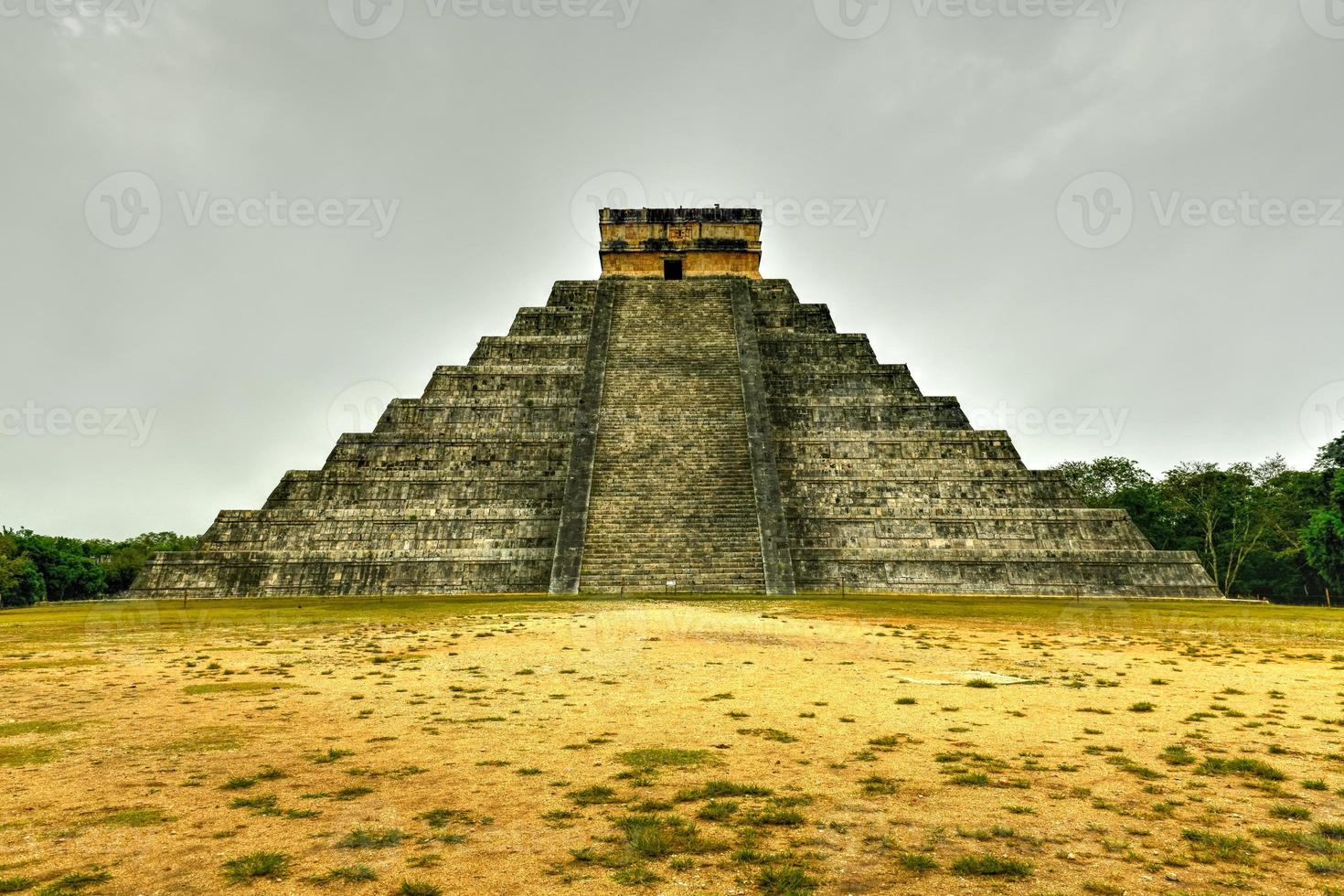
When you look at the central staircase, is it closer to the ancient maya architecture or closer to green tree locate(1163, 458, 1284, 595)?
the ancient maya architecture

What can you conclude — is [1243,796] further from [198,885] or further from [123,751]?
[123,751]

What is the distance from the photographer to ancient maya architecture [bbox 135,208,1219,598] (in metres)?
18.7

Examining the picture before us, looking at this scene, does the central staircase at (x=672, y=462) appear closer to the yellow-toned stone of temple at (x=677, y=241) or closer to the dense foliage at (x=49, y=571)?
the yellow-toned stone of temple at (x=677, y=241)

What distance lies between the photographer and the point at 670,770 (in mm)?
4348

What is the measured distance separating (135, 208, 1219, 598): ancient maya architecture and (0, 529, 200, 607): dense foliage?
59.9ft

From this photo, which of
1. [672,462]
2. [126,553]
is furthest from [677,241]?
[126,553]

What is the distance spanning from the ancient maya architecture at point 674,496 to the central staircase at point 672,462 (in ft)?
0.22

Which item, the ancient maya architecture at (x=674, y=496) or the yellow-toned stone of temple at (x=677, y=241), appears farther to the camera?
the yellow-toned stone of temple at (x=677, y=241)

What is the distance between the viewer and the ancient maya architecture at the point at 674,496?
18703 mm

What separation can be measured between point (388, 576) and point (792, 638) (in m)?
12.5

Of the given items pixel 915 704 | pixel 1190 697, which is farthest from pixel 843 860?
pixel 1190 697

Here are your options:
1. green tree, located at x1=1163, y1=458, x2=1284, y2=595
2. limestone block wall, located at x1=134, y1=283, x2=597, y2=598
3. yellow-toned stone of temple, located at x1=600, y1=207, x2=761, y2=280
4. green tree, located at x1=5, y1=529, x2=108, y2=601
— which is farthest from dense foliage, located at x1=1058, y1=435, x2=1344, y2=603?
green tree, located at x1=5, y1=529, x2=108, y2=601

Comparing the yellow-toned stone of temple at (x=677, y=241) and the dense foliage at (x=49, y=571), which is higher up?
the yellow-toned stone of temple at (x=677, y=241)

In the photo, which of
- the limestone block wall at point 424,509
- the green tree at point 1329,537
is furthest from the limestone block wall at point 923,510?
the green tree at point 1329,537
